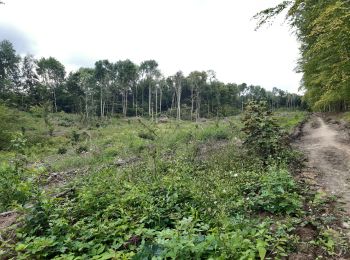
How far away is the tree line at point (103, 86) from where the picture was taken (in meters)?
60.2

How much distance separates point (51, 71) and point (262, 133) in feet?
226

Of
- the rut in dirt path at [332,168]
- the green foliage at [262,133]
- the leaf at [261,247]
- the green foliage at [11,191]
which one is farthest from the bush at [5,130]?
the leaf at [261,247]

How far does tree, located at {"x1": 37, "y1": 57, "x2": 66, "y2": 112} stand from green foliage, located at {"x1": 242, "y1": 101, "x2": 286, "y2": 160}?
2512 inches

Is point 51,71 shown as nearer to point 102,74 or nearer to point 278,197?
point 102,74

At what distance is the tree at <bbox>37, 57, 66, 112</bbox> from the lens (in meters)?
67.8

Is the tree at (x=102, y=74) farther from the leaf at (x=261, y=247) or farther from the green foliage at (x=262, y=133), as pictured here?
the leaf at (x=261, y=247)

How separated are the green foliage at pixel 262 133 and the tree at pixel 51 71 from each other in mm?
63813

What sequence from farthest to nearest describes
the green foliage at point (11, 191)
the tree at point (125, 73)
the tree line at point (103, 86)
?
the tree at point (125, 73) → the tree line at point (103, 86) → the green foliage at point (11, 191)

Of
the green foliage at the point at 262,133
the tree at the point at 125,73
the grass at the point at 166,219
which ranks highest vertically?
the tree at the point at 125,73

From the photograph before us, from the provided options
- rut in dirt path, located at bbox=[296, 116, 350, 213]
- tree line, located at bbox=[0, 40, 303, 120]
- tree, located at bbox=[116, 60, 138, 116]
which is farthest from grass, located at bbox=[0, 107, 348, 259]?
tree, located at bbox=[116, 60, 138, 116]

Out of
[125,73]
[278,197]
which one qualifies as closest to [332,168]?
[278,197]

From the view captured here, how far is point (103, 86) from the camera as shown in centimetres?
6769

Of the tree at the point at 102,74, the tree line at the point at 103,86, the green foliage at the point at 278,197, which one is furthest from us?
the tree at the point at 102,74

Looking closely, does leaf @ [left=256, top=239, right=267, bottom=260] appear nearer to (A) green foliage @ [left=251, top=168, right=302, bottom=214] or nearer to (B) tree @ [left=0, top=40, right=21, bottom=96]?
(A) green foliage @ [left=251, top=168, right=302, bottom=214]
